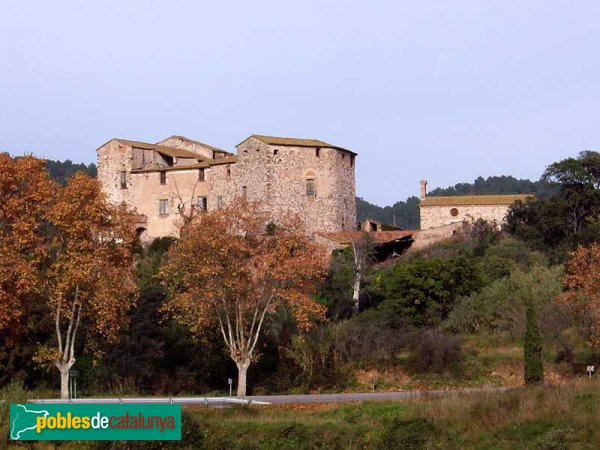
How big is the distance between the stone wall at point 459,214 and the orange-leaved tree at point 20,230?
110 ft

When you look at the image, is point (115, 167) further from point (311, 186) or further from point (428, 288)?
point (428, 288)

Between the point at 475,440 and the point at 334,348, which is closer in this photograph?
the point at 475,440

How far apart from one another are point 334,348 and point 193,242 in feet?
23.4

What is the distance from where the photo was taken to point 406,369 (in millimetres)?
36656

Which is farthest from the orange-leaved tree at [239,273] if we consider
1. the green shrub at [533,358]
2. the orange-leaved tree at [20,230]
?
the green shrub at [533,358]

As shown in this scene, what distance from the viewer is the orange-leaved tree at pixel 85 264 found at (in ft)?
106

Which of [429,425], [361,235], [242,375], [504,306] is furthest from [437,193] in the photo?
[429,425]

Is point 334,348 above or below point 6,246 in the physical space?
below

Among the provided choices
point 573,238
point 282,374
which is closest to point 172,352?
point 282,374

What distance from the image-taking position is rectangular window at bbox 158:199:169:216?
66.2 metres

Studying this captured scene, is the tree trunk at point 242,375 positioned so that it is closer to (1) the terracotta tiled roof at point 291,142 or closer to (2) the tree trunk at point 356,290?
(2) the tree trunk at point 356,290

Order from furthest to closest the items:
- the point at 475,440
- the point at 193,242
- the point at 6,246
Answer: the point at 193,242
the point at 6,246
the point at 475,440

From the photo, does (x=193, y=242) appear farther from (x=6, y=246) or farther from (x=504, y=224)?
(x=504, y=224)

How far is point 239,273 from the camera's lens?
A: 3397cm
